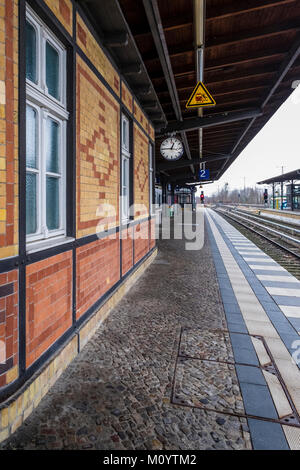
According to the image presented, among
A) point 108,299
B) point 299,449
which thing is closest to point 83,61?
point 108,299

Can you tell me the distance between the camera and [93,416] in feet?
6.68

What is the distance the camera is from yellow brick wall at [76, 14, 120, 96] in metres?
2.98

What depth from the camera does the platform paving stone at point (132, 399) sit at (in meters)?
1.84

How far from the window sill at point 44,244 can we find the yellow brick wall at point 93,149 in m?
0.32

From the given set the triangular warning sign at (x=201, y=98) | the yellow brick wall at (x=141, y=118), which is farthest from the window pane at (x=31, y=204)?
the yellow brick wall at (x=141, y=118)

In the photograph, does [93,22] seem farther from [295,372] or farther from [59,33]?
[295,372]

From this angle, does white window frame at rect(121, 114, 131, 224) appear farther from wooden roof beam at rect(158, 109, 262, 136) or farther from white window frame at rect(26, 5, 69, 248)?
wooden roof beam at rect(158, 109, 262, 136)

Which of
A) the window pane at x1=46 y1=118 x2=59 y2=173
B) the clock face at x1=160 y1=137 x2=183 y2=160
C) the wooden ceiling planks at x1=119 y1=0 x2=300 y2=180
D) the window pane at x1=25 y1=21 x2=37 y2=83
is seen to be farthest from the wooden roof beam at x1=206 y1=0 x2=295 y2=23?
the clock face at x1=160 y1=137 x2=183 y2=160

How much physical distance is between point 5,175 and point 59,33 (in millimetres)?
1540

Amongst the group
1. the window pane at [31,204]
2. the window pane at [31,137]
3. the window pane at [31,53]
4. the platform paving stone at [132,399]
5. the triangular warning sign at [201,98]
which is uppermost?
the triangular warning sign at [201,98]

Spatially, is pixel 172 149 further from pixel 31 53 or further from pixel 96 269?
pixel 31 53

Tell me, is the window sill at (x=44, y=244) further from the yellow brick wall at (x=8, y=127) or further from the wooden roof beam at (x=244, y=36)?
the wooden roof beam at (x=244, y=36)

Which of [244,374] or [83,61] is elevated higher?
[83,61]
